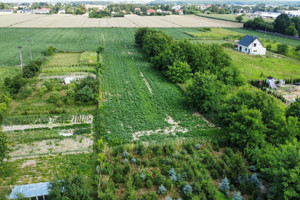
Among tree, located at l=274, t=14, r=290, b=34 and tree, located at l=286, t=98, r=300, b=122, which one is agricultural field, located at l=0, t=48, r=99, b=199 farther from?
tree, located at l=274, t=14, r=290, b=34

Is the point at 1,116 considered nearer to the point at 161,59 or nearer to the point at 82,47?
the point at 161,59

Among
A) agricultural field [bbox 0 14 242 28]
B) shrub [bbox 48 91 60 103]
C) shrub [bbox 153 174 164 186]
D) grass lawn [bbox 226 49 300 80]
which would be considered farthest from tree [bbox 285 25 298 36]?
shrub [bbox 153 174 164 186]

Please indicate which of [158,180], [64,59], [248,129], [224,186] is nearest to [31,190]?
[158,180]

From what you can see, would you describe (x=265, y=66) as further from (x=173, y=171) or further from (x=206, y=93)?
(x=173, y=171)

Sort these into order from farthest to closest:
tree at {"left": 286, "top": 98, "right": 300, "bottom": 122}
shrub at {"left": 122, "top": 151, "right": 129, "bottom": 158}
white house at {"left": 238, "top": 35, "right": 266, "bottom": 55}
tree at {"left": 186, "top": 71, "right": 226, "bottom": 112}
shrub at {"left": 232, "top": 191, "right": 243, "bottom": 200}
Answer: white house at {"left": 238, "top": 35, "right": 266, "bottom": 55}, tree at {"left": 186, "top": 71, "right": 226, "bottom": 112}, tree at {"left": 286, "top": 98, "right": 300, "bottom": 122}, shrub at {"left": 122, "top": 151, "right": 129, "bottom": 158}, shrub at {"left": 232, "top": 191, "right": 243, "bottom": 200}

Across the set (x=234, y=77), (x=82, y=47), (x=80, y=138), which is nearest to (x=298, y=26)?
(x=234, y=77)
